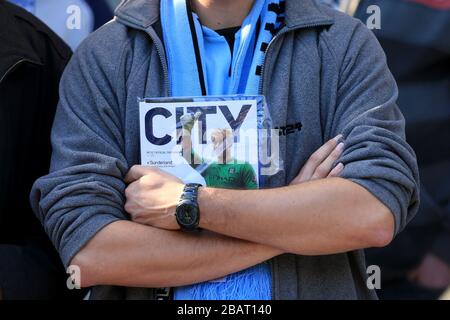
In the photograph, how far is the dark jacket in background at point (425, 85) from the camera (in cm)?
390

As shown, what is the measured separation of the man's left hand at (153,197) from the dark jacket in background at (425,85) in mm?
1591

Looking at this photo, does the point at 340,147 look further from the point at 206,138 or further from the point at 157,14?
the point at 157,14

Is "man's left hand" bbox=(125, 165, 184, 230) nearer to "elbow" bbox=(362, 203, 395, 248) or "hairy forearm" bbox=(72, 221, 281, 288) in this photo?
"hairy forearm" bbox=(72, 221, 281, 288)

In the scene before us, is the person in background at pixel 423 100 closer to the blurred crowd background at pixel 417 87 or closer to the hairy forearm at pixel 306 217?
the blurred crowd background at pixel 417 87

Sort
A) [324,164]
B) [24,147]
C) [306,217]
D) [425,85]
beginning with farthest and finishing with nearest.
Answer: [425,85] < [24,147] < [324,164] < [306,217]

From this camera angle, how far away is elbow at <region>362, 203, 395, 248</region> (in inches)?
101

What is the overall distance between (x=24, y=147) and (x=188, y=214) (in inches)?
29.9

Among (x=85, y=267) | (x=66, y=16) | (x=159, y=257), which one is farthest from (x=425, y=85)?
(x=85, y=267)

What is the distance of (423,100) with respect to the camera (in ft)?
12.9

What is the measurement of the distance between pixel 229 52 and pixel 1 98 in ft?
2.60

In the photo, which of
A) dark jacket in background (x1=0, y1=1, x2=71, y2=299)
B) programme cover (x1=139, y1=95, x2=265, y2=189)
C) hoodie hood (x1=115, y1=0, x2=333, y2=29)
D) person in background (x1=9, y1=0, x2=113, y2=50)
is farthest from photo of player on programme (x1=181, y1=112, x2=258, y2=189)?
person in background (x1=9, y1=0, x2=113, y2=50)

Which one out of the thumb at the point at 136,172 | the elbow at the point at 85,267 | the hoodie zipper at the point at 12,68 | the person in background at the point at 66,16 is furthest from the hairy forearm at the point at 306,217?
the person in background at the point at 66,16

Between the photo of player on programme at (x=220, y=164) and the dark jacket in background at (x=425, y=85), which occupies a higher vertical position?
the photo of player on programme at (x=220, y=164)
